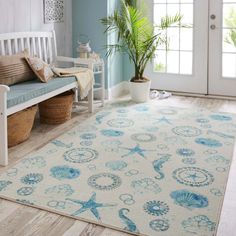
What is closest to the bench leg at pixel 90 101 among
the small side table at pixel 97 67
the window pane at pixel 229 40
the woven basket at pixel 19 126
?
the small side table at pixel 97 67

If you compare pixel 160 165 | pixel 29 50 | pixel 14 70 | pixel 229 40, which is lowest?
pixel 160 165

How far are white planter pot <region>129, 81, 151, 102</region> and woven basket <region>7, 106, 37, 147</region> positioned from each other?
161 cm

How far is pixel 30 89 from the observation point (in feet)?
10.6

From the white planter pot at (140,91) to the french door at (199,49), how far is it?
62 centimetres

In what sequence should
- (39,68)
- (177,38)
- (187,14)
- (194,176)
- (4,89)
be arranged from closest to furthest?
1. (194,176)
2. (4,89)
3. (39,68)
4. (187,14)
5. (177,38)

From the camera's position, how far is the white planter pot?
4.67 metres

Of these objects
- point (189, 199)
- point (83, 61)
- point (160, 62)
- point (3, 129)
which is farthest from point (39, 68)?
point (160, 62)

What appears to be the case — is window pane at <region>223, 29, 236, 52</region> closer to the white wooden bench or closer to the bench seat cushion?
the white wooden bench

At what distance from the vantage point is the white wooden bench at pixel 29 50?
2.86 m

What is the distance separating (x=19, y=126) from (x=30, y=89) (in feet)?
1.05

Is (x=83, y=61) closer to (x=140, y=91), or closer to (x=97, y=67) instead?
(x=97, y=67)

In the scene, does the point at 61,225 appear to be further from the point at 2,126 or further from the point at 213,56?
the point at 213,56

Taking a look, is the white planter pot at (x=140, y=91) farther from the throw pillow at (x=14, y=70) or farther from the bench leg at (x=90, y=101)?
the throw pillow at (x=14, y=70)

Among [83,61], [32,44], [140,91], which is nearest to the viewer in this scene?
[32,44]
